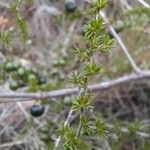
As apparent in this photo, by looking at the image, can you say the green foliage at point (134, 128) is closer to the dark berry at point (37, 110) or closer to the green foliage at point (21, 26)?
the dark berry at point (37, 110)

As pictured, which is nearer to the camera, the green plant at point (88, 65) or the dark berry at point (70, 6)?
the green plant at point (88, 65)

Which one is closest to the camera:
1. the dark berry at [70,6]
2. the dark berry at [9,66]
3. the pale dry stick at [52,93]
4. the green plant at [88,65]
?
the green plant at [88,65]

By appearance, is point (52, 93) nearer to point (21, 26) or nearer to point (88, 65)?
point (21, 26)

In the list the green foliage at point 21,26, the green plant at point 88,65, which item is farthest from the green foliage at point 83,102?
the green foliage at point 21,26

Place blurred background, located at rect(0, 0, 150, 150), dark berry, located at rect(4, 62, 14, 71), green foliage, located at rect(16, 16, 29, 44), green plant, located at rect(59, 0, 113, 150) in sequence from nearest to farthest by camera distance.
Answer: green plant, located at rect(59, 0, 113, 150) → green foliage, located at rect(16, 16, 29, 44) → blurred background, located at rect(0, 0, 150, 150) → dark berry, located at rect(4, 62, 14, 71)

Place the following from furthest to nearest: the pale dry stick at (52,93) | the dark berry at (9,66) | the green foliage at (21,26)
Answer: the dark berry at (9,66) → the pale dry stick at (52,93) → the green foliage at (21,26)

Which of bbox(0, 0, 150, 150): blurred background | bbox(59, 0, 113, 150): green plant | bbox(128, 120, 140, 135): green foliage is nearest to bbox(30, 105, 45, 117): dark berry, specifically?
bbox(0, 0, 150, 150): blurred background

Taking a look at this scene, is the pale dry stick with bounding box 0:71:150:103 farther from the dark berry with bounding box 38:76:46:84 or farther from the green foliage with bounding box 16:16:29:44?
the dark berry with bounding box 38:76:46:84

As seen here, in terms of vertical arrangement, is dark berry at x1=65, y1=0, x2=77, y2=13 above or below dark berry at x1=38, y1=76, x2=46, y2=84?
above

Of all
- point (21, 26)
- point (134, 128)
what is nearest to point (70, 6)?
point (134, 128)
